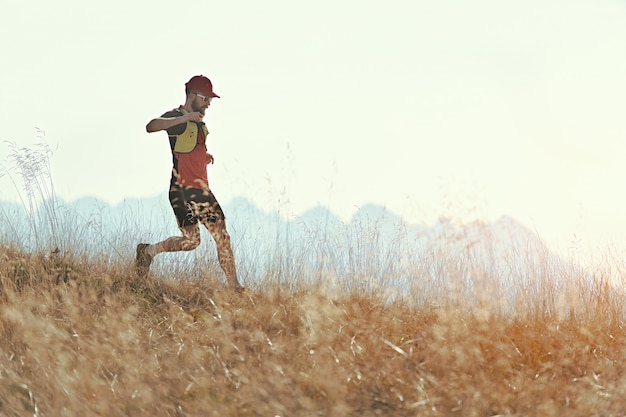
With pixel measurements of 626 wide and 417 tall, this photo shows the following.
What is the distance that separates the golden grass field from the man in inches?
18.8

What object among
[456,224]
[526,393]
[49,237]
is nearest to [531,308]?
[456,224]

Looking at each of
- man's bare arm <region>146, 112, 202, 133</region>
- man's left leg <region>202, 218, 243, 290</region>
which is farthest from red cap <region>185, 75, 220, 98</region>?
man's left leg <region>202, 218, 243, 290</region>

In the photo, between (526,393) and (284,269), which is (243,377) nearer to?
(526,393)

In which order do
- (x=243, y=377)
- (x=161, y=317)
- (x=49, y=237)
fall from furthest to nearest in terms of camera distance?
1. (x=49, y=237)
2. (x=161, y=317)
3. (x=243, y=377)

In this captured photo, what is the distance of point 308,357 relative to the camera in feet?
12.8

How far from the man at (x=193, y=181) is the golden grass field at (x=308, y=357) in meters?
0.48

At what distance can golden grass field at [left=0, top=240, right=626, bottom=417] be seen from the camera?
3.54 m

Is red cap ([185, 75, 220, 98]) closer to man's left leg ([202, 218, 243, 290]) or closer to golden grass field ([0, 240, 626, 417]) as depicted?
man's left leg ([202, 218, 243, 290])

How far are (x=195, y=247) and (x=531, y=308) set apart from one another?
2.72m

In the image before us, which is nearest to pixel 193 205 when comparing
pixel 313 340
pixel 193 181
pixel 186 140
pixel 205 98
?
pixel 193 181

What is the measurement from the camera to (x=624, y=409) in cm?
376

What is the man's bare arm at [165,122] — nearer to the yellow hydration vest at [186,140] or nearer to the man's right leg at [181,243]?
the yellow hydration vest at [186,140]

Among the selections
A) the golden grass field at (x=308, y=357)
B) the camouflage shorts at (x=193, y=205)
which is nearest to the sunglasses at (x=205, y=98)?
the camouflage shorts at (x=193, y=205)

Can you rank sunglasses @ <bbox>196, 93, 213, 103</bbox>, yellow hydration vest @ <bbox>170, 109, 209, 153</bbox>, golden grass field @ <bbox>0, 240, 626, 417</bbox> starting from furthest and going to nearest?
sunglasses @ <bbox>196, 93, 213, 103</bbox> → yellow hydration vest @ <bbox>170, 109, 209, 153</bbox> → golden grass field @ <bbox>0, 240, 626, 417</bbox>
